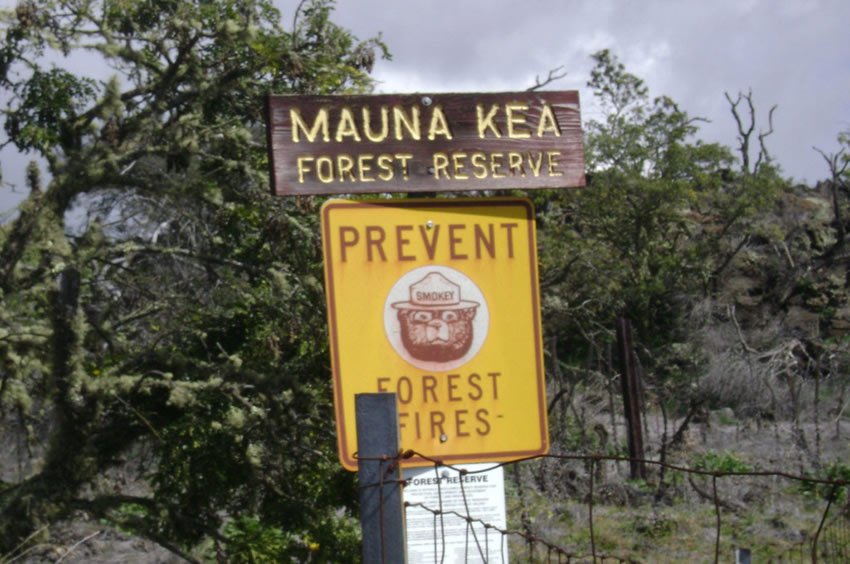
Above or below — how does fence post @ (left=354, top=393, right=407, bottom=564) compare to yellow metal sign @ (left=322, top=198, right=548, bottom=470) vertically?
below

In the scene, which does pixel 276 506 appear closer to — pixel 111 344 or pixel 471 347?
pixel 111 344

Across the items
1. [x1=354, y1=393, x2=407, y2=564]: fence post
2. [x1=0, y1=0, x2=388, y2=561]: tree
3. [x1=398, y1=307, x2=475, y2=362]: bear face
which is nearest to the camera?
[x1=354, y1=393, x2=407, y2=564]: fence post

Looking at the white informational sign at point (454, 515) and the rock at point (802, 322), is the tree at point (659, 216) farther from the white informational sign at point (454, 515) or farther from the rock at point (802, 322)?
the white informational sign at point (454, 515)

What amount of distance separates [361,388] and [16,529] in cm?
492

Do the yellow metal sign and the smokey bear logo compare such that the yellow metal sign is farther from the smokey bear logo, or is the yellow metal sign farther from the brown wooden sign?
the brown wooden sign

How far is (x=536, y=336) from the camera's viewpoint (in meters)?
4.71

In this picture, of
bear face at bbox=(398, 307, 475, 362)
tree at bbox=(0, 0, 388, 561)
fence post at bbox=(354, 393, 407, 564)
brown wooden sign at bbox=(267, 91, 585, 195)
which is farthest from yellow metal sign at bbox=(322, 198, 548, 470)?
tree at bbox=(0, 0, 388, 561)

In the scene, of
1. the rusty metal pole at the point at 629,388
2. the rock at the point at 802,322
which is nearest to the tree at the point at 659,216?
the rock at the point at 802,322

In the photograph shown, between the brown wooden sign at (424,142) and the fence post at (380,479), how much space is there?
1.23 meters

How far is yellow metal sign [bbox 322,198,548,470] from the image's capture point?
4551 millimetres

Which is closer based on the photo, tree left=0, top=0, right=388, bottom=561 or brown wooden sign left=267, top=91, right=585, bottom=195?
→ brown wooden sign left=267, top=91, right=585, bottom=195

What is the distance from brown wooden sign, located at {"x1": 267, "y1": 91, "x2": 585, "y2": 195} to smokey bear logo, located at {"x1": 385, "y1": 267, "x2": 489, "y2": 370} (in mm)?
366

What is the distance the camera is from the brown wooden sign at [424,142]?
4.62m

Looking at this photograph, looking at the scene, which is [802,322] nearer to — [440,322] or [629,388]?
[629,388]
